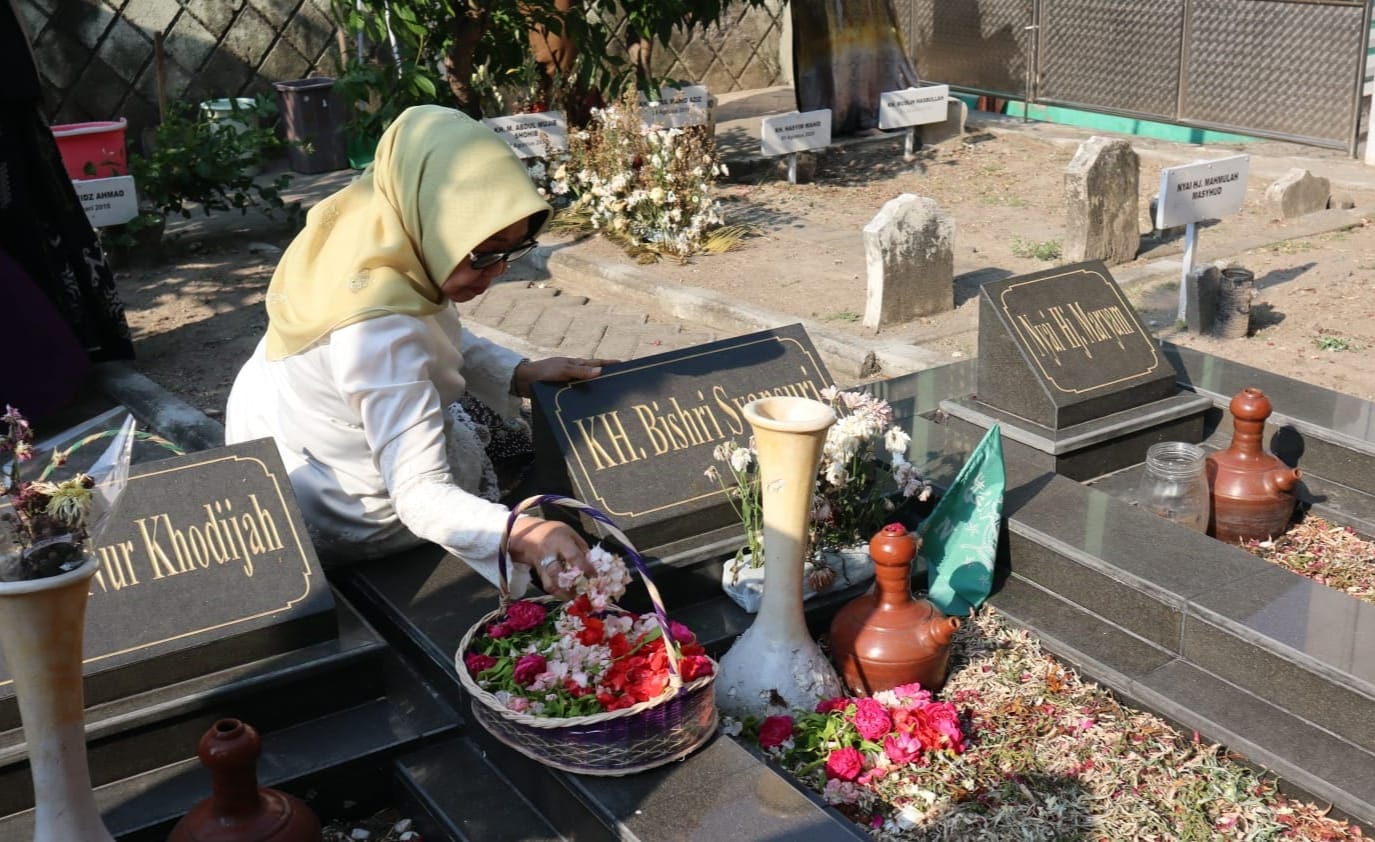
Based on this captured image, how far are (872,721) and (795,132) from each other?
7052 millimetres

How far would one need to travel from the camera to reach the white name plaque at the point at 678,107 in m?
9.42

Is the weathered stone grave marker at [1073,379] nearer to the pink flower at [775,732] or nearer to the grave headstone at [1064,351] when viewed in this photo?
the grave headstone at [1064,351]

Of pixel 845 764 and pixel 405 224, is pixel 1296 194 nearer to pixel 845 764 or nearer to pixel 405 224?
pixel 845 764

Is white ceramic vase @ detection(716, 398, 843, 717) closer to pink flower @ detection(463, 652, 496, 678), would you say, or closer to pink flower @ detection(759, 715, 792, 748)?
pink flower @ detection(759, 715, 792, 748)

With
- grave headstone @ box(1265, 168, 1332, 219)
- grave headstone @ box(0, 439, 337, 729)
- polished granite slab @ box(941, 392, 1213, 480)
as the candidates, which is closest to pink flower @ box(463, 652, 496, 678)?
grave headstone @ box(0, 439, 337, 729)

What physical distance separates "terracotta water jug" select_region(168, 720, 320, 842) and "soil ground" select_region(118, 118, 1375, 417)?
12.2ft

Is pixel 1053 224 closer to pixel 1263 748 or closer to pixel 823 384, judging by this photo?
pixel 823 384

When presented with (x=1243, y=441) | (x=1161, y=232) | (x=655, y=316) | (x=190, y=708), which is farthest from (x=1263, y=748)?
(x=1161, y=232)

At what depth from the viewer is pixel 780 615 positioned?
3.15 metres

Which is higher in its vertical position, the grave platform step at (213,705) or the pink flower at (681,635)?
the pink flower at (681,635)

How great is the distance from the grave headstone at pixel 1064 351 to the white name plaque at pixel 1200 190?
1.85 meters

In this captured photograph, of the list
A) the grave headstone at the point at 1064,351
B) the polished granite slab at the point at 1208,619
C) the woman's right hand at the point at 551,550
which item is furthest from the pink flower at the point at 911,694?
the grave headstone at the point at 1064,351

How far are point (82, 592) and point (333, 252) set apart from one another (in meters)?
1.33

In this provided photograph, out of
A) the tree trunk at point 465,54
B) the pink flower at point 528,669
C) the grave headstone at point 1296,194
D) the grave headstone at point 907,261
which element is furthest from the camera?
the tree trunk at point 465,54
